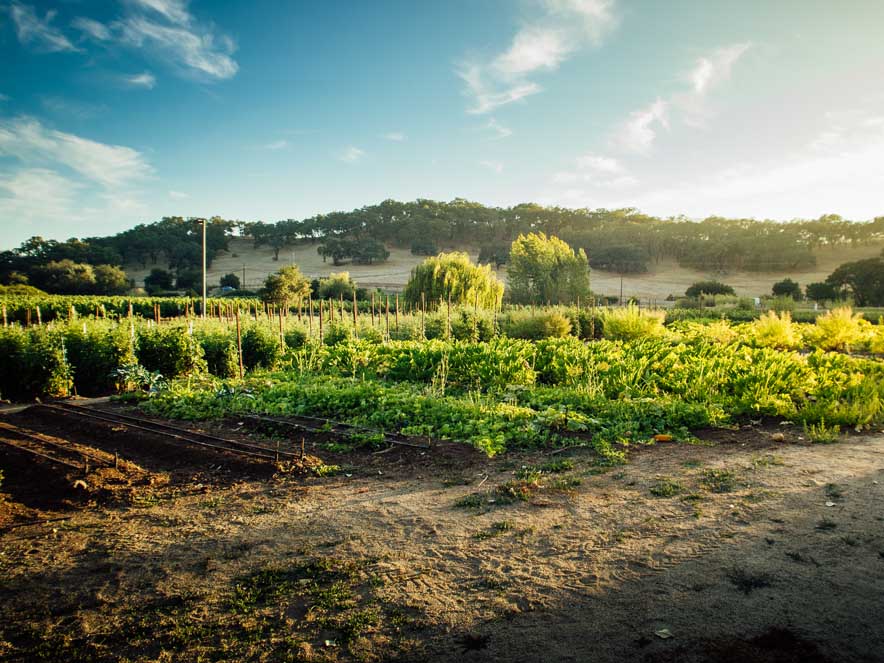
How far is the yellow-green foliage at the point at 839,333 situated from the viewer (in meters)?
11.6

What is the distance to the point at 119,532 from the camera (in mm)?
3154

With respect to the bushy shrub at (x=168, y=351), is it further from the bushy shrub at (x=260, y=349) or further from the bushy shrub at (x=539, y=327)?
the bushy shrub at (x=539, y=327)

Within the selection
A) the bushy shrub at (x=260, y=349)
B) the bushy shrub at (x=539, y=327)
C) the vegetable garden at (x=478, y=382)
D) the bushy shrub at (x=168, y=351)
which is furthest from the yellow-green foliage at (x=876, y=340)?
the bushy shrub at (x=168, y=351)

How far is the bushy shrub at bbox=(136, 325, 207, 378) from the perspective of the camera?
9.16 meters

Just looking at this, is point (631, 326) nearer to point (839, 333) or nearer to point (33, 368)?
point (839, 333)

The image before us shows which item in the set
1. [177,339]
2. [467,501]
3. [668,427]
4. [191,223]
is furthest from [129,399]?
[191,223]

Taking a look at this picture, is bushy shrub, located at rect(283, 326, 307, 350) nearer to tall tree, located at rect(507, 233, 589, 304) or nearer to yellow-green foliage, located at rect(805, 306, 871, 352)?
yellow-green foliage, located at rect(805, 306, 871, 352)

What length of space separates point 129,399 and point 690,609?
7.68 meters

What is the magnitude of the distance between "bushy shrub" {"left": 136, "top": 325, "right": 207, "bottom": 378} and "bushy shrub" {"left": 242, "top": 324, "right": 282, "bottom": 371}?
1281 mm

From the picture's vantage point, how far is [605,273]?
192 ft

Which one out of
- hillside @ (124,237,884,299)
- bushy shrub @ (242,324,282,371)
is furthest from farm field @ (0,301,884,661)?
hillside @ (124,237,884,299)

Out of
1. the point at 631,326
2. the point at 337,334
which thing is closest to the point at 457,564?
the point at 337,334

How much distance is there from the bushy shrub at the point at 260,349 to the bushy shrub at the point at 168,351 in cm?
128

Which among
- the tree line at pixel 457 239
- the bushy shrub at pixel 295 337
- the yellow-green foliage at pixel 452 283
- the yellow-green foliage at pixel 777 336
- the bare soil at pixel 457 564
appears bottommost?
the bare soil at pixel 457 564
